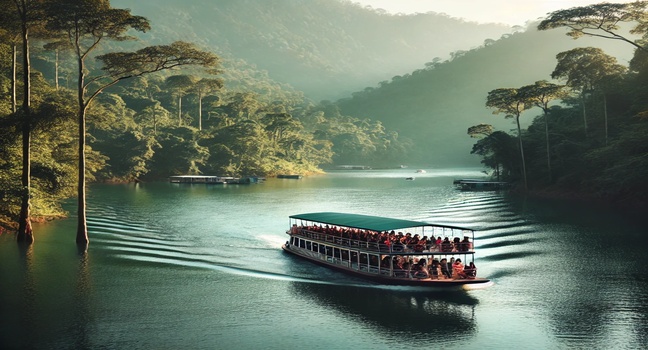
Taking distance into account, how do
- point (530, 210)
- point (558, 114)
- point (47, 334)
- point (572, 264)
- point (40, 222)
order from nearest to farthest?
A: 1. point (47, 334)
2. point (572, 264)
3. point (40, 222)
4. point (530, 210)
5. point (558, 114)

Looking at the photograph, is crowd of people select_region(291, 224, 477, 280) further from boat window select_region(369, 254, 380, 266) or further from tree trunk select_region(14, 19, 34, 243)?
tree trunk select_region(14, 19, 34, 243)

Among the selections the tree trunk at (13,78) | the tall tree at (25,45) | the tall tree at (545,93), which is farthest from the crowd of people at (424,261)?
the tall tree at (545,93)

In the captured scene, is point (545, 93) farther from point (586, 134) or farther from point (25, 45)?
point (25, 45)

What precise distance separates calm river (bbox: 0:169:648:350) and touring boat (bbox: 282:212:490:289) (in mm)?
1156

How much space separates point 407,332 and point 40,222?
46543 mm

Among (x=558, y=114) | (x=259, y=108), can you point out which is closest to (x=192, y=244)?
(x=558, y=114)

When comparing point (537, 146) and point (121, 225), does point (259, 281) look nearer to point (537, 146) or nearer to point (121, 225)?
point (121, 225)

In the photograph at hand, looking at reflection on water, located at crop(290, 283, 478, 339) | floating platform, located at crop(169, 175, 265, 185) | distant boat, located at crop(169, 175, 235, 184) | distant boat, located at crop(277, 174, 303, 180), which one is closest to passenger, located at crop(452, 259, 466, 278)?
reflection on water, located at crop(290, 283, 478, 339)

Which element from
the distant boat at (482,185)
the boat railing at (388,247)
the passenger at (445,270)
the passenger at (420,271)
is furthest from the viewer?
→ the distant boat at (482,185)

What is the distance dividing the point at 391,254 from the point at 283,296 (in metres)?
7.72

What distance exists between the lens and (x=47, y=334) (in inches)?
952

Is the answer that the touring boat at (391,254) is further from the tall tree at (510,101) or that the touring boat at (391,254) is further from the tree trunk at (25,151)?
the tall tree at (510,101)

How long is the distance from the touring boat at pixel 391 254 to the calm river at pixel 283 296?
3.79ft

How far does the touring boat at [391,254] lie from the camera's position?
33.8m
